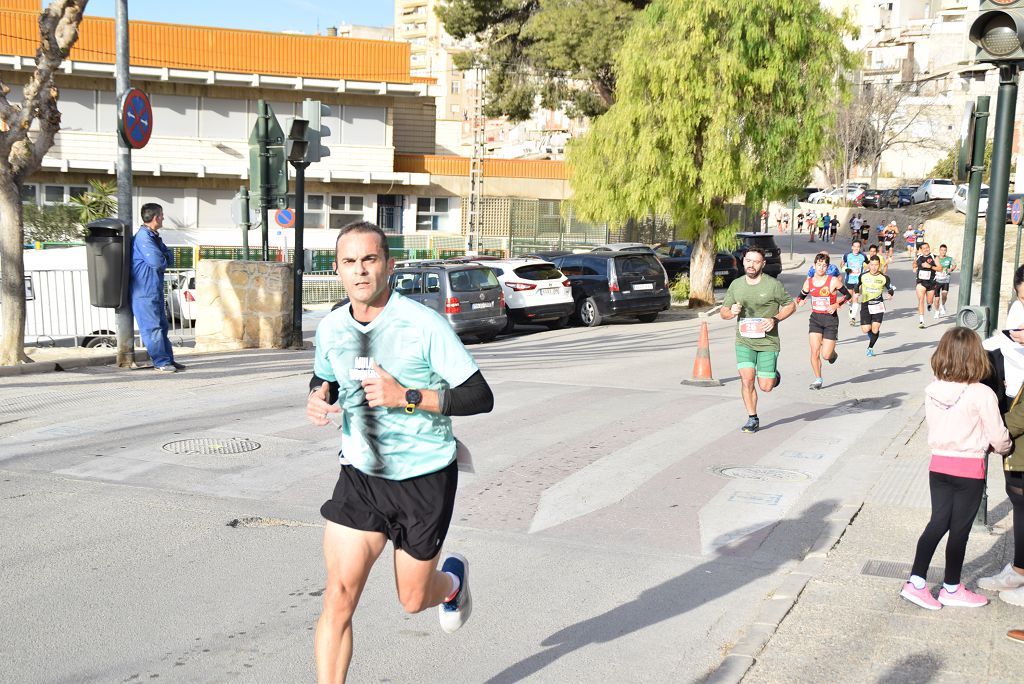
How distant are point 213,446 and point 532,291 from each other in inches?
546

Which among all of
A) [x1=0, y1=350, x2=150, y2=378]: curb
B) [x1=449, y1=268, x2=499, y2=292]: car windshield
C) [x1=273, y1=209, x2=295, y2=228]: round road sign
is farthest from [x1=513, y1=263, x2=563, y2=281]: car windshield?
[x1=0, y1=350, x2=150, y2=378]: curb

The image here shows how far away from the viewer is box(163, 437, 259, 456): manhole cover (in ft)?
30.1

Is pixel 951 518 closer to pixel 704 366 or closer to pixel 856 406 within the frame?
pixel 856 406

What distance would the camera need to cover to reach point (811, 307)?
1544 cm

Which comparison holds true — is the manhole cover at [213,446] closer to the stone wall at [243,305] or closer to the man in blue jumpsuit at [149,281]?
the man in blue jumpsuit at [149,281]

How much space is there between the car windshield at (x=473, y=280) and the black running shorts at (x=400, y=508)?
16.6m

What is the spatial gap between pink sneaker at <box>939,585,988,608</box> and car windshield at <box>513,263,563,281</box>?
1747 cm

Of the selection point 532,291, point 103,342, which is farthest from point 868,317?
point 103,342

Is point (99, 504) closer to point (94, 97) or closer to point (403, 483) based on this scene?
point (403, 483)

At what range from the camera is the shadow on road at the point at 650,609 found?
5035mm

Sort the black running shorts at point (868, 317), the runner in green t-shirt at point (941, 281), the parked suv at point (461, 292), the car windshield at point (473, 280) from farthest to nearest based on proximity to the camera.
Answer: the runner in green t-shirt at point (941, 281)
the car windshield at point (473, 280)
the parked suv at point (461, 292)
the black running shorts at point (868, 317)

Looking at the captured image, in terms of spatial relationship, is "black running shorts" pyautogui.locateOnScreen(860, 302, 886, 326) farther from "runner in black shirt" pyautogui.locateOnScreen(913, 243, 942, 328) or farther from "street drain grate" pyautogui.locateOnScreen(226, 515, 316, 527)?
"street drain grate" pyautogui.locateOnScreen(226, 515, 316, 527)

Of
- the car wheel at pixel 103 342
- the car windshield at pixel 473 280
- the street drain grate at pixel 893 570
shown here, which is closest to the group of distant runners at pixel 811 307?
the street drain grate at pixel 893 570

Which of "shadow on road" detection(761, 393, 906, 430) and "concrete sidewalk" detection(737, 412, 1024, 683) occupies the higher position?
"concrete sidewalk" detection(737, 412, 1024, 683)
